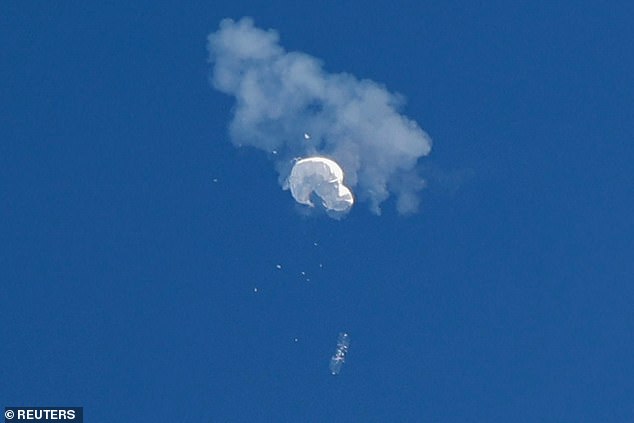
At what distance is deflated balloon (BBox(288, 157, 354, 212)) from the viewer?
16.0m

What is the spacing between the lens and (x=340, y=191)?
1620 centimetres

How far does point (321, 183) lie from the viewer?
629 inches

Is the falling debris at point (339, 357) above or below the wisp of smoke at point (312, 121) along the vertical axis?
below

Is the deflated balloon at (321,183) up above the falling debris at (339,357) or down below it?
above

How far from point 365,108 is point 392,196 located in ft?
7.64

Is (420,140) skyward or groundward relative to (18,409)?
skyward

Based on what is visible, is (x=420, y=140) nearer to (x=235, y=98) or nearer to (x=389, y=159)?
(x=389, y=159)

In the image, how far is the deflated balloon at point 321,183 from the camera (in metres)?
16.0

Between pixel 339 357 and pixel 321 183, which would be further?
pixel 339 357

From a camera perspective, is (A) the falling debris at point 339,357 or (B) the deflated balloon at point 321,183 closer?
(B) the deflated balloon at point 321,183

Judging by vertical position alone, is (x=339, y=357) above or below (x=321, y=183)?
below

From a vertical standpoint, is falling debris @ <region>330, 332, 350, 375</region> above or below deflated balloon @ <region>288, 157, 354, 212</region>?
below

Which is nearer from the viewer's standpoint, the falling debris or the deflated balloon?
the deflated balloon

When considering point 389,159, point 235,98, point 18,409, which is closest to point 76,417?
point 18,409
